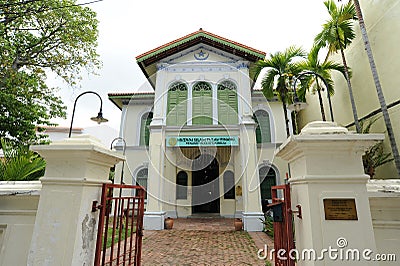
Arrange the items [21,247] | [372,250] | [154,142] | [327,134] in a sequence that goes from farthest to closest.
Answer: [154,142] → [21,247] → [327,134] → [372,250]

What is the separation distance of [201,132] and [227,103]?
5.96 feet

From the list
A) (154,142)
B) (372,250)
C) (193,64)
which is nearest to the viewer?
(372,250)

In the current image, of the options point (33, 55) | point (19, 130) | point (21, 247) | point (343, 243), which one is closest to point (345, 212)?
point (343, 243)

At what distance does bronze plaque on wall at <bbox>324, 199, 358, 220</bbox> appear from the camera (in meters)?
1.71

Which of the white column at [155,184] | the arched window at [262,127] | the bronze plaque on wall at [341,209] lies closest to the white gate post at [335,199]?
the bronze plaque on wall at [341,209]

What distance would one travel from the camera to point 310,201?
1742mm

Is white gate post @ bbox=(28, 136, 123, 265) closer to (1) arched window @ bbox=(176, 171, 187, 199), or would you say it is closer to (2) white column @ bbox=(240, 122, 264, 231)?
(2) white column @ bbox=(240, 122, 264, 231)

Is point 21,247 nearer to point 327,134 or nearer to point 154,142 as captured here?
point 327,134

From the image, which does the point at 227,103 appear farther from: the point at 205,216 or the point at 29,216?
the point at 29,216

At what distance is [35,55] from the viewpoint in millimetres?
9016

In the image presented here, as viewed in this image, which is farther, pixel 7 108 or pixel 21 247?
pixel 7 108

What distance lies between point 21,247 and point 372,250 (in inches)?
120

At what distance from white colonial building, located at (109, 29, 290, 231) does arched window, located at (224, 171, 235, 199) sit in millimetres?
53

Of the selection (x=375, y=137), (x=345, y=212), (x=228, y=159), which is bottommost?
(x=345, y=212)
